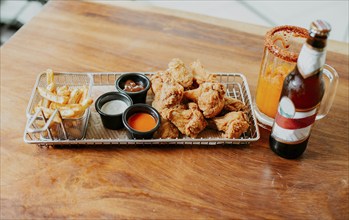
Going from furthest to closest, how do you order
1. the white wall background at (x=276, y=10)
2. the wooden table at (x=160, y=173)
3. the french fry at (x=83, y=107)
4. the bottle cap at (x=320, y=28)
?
1. the white wall background at (x=276, y=10)
2. the french fry at (x=83, y=107)
3. the wooden table at (x=160, y=173)
4. the bottle cap at (x=320, y=28)

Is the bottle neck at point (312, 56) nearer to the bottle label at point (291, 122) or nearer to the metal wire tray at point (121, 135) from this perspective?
the bottle label at point (291, 122)

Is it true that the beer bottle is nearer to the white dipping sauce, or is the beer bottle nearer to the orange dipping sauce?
the orange dipping sauce

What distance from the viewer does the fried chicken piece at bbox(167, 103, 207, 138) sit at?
1.21 metres

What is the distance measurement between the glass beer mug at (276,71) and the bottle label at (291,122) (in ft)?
0.43

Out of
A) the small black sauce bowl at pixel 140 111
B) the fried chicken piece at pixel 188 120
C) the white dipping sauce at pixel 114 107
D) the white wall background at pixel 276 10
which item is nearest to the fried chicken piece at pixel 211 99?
the fried chicken piece at pixel 188 120

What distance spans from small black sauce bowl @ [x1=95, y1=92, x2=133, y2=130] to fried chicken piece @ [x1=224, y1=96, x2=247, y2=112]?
319 millimetres

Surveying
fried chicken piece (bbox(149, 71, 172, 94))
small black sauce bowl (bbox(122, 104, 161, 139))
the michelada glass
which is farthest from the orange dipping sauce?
the michelada glass

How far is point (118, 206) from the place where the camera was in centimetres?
108

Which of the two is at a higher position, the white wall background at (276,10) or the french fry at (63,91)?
the french fry at (63,91)

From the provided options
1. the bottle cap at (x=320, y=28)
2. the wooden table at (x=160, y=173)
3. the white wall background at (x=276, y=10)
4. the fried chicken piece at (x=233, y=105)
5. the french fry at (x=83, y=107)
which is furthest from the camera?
the white wall background at (x=276, y=10)

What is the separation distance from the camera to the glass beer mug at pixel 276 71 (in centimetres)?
119

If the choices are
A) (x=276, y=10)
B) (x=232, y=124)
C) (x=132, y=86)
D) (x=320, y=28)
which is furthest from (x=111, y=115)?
(x=276, y=10)

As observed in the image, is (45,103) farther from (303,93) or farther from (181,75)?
(303,93)

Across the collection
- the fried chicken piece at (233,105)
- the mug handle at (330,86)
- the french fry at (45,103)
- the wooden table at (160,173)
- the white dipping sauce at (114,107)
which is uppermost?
the mug handle at (330,86)
